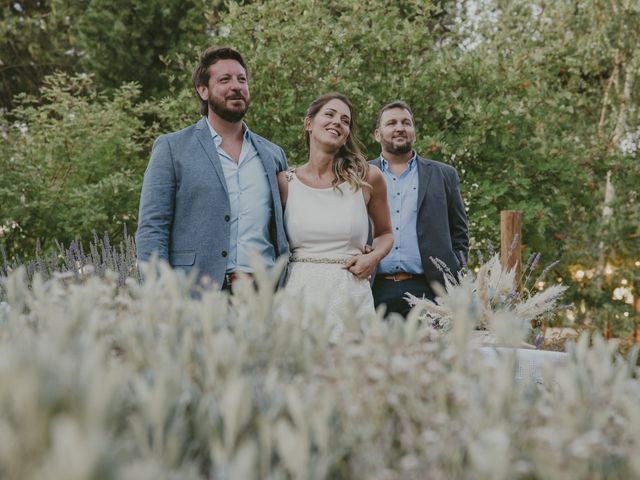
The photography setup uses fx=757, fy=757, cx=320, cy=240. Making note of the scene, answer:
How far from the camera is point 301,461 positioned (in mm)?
999

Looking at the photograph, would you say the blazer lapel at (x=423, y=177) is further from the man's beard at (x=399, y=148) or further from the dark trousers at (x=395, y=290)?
the dark trousers at (x=395, y=290)

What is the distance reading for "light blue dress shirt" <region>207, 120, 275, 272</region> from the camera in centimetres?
333

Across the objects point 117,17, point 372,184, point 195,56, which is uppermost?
point 117,17

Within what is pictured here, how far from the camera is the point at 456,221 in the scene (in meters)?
5.01

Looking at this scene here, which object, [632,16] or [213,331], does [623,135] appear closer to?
[632,16]

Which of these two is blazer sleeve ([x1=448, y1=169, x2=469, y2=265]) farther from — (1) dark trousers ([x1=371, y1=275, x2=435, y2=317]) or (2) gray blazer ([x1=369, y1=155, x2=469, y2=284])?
(1) dark trousers ([x1=371, y1=275, x2=435, y2=317])

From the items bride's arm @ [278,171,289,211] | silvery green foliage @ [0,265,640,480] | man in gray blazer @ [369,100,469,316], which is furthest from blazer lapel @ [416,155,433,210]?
silvery green foliage @ [0,265,640,480]

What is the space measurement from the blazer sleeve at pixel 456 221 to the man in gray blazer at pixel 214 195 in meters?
1.80

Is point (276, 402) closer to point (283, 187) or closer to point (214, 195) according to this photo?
point (214, 195)

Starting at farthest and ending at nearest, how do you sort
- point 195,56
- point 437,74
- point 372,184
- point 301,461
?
point 195,56 < point 437,74 < point 372,184 < point 301,461

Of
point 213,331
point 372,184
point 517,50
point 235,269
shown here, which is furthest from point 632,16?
point 213,331

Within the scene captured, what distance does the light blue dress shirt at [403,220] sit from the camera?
4633 mm

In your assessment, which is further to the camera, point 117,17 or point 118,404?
point 117,17

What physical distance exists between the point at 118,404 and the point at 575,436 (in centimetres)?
67
